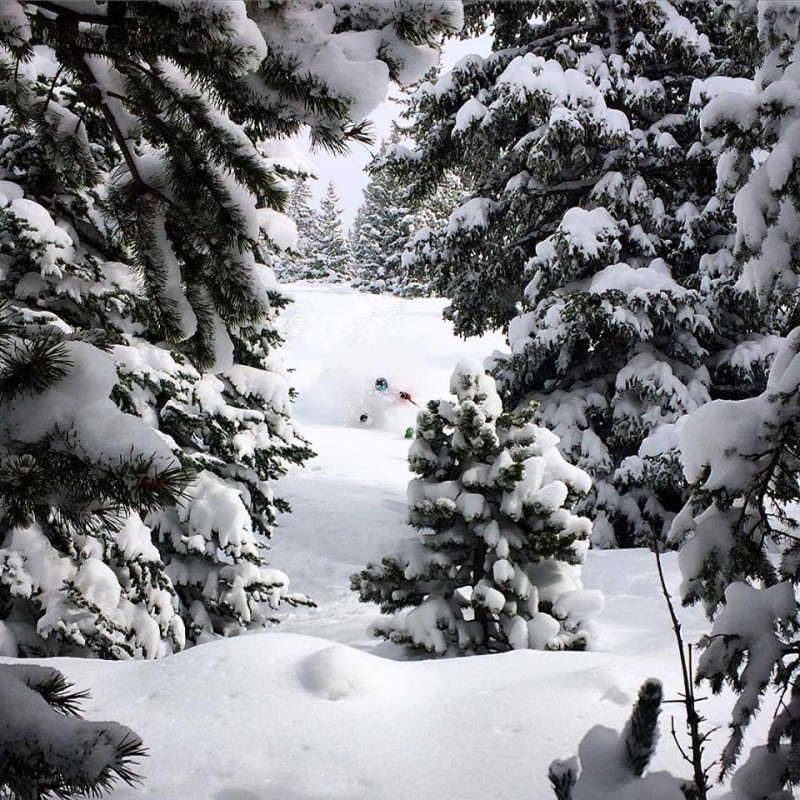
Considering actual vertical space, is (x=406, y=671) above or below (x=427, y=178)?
below

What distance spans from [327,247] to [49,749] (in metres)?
51.8

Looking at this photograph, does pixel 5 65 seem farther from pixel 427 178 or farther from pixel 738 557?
pixel 427 178

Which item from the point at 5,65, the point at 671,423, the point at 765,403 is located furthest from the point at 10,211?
the point at 671,423

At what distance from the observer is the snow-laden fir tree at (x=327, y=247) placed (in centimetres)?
5059

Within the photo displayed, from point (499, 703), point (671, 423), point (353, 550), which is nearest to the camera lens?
point (499, 703)

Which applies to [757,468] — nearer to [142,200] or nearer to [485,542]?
[142,200]

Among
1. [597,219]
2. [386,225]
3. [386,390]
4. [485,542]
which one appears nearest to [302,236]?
[386,225]

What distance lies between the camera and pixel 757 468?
8.64 ft

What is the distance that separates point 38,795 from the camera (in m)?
1.72

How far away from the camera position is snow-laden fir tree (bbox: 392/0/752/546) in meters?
9.48

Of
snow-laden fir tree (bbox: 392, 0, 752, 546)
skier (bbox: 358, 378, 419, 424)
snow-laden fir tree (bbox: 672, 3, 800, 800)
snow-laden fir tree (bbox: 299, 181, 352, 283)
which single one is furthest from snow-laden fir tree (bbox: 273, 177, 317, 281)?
snow-laden fir tree (bbox: 672, 3, 800, 800)

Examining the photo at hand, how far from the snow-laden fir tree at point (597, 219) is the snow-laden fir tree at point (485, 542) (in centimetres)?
352

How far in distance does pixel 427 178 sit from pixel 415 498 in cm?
681

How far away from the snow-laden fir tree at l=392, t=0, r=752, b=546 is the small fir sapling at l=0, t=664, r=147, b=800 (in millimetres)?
8103
